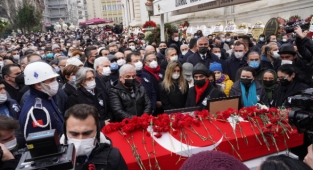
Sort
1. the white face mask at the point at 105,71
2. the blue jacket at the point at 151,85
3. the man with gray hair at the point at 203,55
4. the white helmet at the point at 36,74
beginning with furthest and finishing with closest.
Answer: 1. the man with gray hair at the point at 203,55
2. the white face mask at the point at 105,71
3. the blue jacket at the point at 151,85
4. the white helmet at the point at 36,74

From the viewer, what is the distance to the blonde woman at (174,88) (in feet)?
13.4

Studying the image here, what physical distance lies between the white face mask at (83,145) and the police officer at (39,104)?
0.80m

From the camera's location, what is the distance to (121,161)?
1878 mm

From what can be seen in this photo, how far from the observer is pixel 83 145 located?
184 cm

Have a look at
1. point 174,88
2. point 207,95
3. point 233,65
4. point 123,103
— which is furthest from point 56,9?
point 207,95

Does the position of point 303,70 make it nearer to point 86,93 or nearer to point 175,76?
point 175,76

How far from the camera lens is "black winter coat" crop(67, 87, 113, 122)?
128 inches

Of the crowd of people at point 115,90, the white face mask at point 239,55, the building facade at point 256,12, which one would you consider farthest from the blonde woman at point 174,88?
the building facade at point 256,12

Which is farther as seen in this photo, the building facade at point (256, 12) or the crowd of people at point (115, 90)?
the building facade at point (256, 12)

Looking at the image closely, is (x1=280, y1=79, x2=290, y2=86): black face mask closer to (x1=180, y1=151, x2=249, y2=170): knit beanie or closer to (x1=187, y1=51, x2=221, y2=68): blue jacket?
(x1=187, y1=51, x2=221, y2=68): blue jacket

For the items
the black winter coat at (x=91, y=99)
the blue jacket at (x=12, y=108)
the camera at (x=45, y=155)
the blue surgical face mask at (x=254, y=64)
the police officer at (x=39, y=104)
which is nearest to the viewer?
the camera at (x=45, y=155)

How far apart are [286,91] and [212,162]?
302 centimetres

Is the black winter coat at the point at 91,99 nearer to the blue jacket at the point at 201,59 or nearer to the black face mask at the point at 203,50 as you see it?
the blue jacket at the point at 201,59

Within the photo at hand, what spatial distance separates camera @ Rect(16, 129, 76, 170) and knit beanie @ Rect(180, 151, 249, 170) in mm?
664
